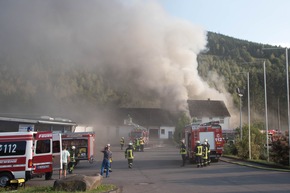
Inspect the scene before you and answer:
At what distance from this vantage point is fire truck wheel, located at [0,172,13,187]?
15.6 m

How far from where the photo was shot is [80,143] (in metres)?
27.2

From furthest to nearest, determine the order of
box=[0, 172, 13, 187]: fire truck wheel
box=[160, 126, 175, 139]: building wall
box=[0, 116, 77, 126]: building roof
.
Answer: box=[160, 126, 175, 139]: building wall
box=[0, 116, 77, 126]: building roof
box=[0, 172, 13, 187]: fire truck wheel

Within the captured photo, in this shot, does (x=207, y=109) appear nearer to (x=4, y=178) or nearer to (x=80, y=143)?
(x=80, y=143)

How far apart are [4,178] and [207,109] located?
196 ft

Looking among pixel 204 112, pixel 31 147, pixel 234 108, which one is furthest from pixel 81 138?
pixel 234 108

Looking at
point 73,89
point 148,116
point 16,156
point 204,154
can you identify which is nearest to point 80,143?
point 204,154

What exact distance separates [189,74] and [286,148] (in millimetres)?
41397

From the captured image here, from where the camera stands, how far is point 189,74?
205 ft

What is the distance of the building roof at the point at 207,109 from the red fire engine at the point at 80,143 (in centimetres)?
4469

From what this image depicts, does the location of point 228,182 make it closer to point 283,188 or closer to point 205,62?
point 283,188

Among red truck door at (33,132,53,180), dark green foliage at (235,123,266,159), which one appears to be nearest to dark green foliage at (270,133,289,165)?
dark green foliage at (235,123,266,159)

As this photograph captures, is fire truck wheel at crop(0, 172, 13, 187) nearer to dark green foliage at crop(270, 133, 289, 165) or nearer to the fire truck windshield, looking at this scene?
dark green foliage at crop(270, 133, 289, 165)

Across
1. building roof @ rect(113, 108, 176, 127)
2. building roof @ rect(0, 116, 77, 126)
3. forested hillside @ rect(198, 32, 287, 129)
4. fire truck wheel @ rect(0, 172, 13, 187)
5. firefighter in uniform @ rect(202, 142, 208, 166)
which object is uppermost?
forested hillside @ rect(198, 32, 287, 129)

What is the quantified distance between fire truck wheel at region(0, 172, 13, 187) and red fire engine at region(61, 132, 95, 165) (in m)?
11.0
